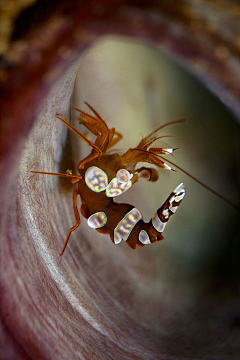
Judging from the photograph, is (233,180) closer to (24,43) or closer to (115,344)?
(115,344)

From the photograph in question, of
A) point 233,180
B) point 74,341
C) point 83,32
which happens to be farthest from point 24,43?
point 233,180

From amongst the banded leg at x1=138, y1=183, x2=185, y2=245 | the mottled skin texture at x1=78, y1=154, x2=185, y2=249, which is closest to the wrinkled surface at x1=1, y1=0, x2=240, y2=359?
the mottled skin texture at x1=78, y1=154, x2=185, y2=249

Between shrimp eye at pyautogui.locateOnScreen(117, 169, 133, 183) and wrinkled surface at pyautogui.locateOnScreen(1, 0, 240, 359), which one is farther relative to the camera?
shrimp eye at pyautogui.locateOnScreen(117, 169, 133, 183)

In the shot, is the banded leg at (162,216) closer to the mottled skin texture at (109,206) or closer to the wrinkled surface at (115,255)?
the mottled skin texture at (109,206)

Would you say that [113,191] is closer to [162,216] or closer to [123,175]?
[123,175]

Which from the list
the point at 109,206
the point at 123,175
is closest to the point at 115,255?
the point at 109,206

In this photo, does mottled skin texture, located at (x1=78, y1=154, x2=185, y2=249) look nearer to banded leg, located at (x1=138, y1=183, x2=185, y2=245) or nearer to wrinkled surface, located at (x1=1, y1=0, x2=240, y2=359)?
banded leg, located at (x1=138, y1=183, x2=185, y2=245)

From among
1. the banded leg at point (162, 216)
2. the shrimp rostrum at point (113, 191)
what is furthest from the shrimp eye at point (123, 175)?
the banded leg at point (162, 216)
